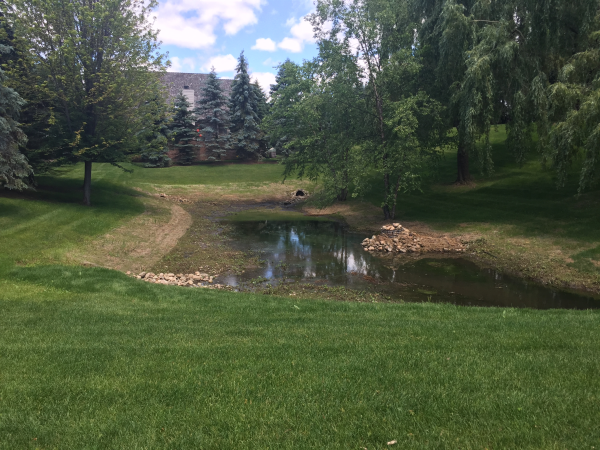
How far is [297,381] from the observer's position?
4.71m

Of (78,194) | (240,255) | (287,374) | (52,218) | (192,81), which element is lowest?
(240,255)

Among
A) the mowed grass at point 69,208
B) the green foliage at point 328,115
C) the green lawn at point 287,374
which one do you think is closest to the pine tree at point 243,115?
the mowed grass at point 69,208

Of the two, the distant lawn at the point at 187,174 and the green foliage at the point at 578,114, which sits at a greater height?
the green foliage at the point at 578,114

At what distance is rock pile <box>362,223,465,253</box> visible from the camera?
18359 millimetres

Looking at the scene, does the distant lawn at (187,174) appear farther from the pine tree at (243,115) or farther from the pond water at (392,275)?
the pond water at (392,275)

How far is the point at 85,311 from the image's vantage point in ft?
27.2

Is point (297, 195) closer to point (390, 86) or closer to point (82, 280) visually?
point (390, 86)

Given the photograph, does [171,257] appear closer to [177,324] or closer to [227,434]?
[177,324]

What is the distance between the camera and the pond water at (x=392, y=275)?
12.2 m

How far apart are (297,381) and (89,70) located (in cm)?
2334

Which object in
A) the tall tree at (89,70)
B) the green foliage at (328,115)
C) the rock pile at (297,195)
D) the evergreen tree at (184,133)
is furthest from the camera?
the evergreen tree at (184,133)

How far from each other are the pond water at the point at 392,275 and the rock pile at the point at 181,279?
0.61 m

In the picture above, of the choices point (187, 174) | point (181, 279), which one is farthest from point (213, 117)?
point (181, 279)

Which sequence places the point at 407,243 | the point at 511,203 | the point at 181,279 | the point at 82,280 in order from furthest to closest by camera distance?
1. the point at 511,203
2. the point at 407,243
3. the point at 181,279
4. the point at 82,280
